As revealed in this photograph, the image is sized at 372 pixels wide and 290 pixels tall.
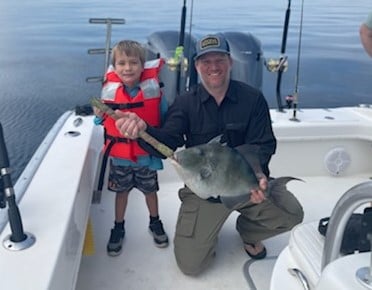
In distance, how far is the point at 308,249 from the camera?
1522mm

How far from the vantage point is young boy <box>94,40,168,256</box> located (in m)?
2.35

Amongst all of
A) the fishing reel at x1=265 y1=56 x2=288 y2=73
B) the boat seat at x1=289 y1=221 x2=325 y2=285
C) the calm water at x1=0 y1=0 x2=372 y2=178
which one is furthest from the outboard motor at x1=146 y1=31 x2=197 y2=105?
the calm water at x1=0 y1=0 x2=372 y2=178

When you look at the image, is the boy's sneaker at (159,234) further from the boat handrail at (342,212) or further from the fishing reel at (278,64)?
the fishing reel at (278,64)

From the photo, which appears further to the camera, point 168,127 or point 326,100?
point 326,100

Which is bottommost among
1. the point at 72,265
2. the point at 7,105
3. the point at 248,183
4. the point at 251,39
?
the point at 7,105

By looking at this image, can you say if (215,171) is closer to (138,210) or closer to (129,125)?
(129,125)

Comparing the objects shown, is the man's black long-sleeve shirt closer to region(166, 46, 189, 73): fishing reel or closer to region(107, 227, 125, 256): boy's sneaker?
region(107, 227, 125, 256): boy's sneaker

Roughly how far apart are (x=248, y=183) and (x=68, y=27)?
12589 mm

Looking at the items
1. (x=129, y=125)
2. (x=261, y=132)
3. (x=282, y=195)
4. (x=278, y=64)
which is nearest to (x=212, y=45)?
(x=261, y=132)

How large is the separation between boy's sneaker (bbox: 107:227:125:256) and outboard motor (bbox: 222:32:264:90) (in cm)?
185

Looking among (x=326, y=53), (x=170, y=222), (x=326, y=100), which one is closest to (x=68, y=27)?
(x=326, y=53)

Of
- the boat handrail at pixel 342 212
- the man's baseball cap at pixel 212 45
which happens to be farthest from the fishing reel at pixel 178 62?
the boat handrail at pixel 342 212

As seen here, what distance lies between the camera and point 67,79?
354 inches

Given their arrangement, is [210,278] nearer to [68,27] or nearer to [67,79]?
[67,79]
